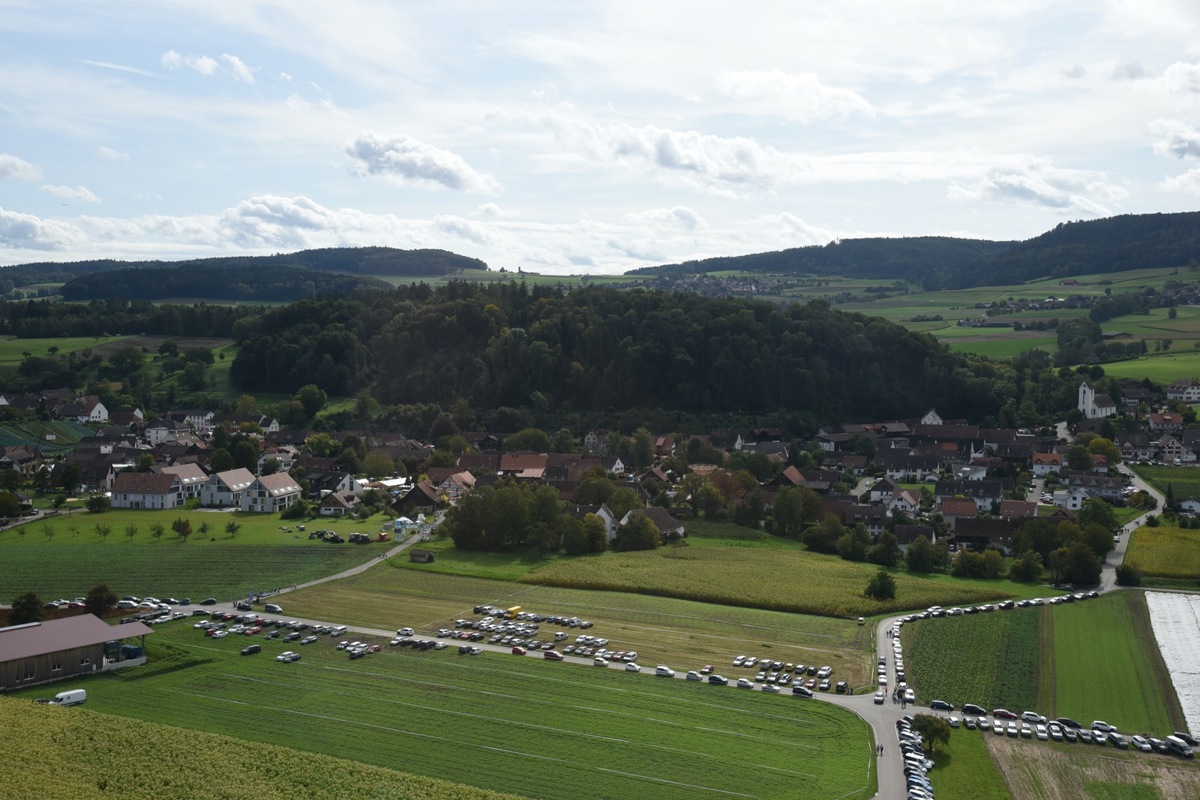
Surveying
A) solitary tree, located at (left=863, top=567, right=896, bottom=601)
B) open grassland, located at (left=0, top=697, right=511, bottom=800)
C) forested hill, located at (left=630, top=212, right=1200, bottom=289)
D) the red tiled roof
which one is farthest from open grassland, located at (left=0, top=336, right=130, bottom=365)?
forested hill, located at (left=630, top=212, right=1200, bottom=289)

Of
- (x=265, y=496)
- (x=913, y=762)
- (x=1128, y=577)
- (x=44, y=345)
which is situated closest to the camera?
(x=913, y=762)

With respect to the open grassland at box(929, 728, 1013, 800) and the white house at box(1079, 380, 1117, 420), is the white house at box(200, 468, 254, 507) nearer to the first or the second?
the open grassland at box(929, 728, 1013, 800)

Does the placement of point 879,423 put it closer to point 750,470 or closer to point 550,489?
point 750,470

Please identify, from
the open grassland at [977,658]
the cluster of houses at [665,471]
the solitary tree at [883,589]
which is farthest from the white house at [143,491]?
the open grassland at [977,658]

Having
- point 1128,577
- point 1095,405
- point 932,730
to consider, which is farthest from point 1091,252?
point 932,730

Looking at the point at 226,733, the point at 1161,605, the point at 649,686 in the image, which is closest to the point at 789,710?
the point at 649,686

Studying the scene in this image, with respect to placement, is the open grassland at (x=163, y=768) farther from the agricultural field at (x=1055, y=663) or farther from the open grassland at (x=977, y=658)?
the agricultural field at (x=1055, y=663)

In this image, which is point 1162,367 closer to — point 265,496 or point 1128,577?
point 1128,577
